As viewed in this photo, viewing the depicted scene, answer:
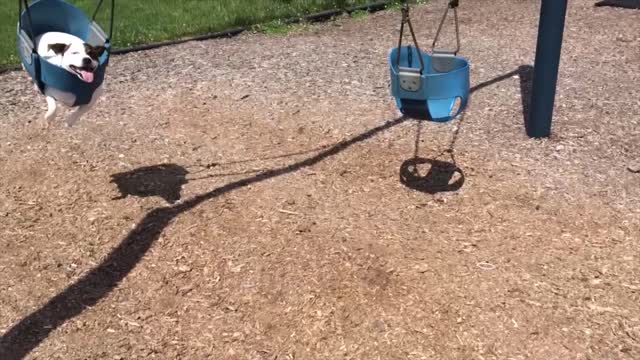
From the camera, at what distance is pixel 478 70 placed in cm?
527

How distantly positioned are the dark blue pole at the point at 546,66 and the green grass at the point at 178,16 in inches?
114

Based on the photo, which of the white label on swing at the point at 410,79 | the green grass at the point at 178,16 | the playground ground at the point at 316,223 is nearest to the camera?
the playground ground at the point at 316,223

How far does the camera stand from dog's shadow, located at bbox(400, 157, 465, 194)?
145 inches

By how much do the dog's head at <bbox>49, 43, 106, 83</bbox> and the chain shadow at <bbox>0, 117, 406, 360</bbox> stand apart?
0.81 meters

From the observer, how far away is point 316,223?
11.1 feet

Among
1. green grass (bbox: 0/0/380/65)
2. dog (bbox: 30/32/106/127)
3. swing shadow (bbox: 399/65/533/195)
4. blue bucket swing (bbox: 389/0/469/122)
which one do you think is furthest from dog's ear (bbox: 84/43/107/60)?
green grass (bbox: 0/0/380/65)

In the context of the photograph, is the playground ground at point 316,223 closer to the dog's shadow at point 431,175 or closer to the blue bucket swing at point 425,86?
the dog's shadow at point 431,175

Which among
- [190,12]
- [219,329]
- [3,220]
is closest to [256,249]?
[219,329]

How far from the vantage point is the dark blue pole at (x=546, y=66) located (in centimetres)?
390

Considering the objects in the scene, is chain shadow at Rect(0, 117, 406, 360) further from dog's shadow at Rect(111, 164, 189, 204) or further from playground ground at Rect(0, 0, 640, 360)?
dog's shadow at Rect(111, 164, 189, 204)

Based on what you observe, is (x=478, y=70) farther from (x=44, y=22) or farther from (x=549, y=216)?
(x=44, y=22)

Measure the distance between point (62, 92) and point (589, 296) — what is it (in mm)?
2267

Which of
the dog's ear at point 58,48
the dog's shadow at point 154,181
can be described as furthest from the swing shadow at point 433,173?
the dog's ear at point 58,48

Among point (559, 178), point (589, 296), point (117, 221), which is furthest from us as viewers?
point (559, 178)
